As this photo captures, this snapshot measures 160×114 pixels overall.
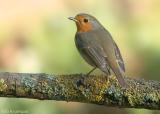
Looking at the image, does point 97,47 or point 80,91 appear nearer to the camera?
point 80,91

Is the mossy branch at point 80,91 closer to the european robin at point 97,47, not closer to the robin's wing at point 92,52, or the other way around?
the european robin at point 97,47

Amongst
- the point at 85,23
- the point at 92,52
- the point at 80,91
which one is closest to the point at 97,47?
the point at 92,52

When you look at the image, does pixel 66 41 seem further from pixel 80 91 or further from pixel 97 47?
pixel 80 91

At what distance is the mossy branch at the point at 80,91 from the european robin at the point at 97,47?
32 cm

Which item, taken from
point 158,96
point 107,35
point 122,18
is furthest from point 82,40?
point 122,18

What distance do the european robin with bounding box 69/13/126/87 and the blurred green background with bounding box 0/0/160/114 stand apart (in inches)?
36.1

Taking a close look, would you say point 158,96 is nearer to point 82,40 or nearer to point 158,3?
point 82,40

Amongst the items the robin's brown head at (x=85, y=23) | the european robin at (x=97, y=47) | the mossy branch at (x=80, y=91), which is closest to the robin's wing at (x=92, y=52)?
the european robin at (x=97, y=47)

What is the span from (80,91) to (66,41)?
8.63 feet

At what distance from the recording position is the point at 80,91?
459 centimetres

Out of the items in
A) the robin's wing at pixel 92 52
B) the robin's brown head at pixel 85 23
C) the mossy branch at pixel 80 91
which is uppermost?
the robin's brown head at pixel 85 23

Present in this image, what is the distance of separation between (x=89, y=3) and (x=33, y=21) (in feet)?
2.56

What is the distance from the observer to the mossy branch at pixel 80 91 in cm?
451

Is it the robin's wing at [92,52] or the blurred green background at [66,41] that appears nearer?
the robin's wing at [92,52]
